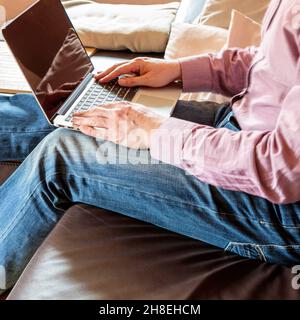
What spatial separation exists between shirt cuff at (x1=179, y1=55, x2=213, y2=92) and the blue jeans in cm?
35

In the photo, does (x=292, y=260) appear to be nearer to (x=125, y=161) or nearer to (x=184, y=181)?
(x=184, y=181)

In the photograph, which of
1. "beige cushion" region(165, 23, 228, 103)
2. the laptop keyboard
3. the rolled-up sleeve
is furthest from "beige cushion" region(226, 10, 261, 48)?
the laptop keyboard

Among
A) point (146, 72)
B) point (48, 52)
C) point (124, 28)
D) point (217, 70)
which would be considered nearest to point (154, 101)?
point (146, 72)

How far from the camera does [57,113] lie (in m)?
0.91

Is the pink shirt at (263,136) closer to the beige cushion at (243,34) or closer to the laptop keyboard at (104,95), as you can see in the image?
the laptop keyboard at (104,95)

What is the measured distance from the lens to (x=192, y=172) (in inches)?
27.8

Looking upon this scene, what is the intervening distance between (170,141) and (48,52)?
492mm

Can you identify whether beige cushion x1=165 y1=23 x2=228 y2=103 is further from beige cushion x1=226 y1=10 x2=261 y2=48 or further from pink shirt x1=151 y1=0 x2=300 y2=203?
pink shirt x1=151 y1=0 x2=300 y2=203

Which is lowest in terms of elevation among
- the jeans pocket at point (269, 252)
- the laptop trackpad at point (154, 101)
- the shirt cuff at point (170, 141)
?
the jeans pocket at point (269, 252)

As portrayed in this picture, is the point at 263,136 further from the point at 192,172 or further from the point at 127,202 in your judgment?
the point at 127,202

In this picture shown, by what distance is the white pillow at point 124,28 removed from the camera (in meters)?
1.44

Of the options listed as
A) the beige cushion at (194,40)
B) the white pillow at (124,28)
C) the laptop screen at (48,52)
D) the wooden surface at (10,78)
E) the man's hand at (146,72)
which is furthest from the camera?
the white pillow at (124,28)

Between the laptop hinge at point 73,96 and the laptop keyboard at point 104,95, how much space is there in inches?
0.9

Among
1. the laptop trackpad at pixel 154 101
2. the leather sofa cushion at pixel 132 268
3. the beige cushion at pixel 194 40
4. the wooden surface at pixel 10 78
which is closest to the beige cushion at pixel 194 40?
the beige cushion at pixel 194 40
